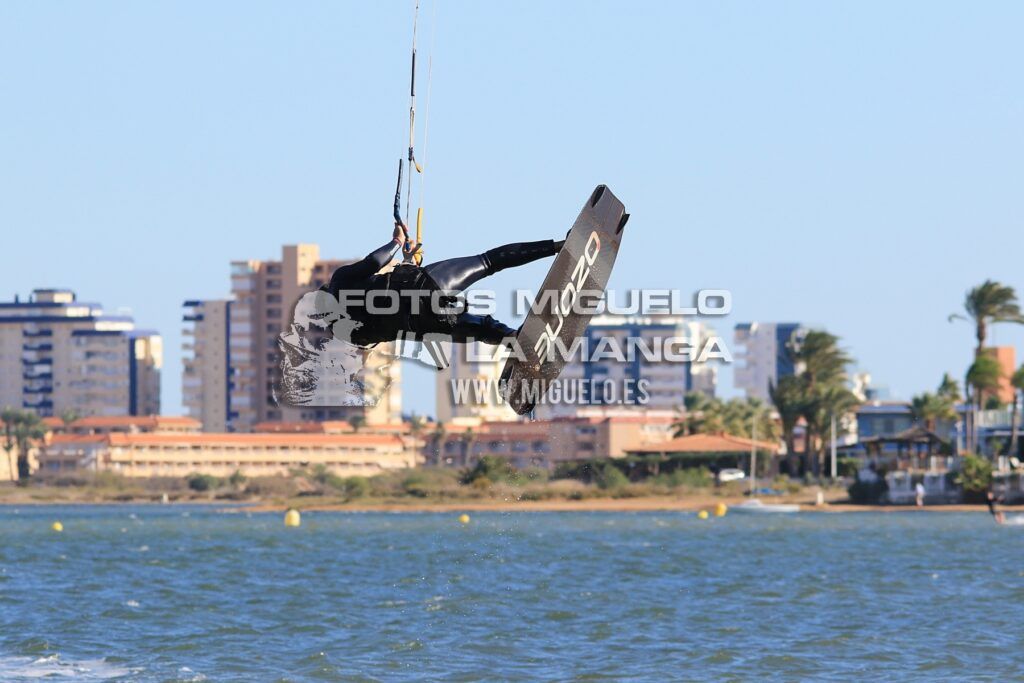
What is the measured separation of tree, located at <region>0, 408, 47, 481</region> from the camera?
138 metres

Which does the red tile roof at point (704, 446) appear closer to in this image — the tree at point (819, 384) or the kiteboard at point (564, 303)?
the tree at point (819, 384)

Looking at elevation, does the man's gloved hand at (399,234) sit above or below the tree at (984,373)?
below

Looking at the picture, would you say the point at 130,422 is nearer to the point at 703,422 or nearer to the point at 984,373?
the point at 703,422

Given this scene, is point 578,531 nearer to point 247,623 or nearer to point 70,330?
point 247,623

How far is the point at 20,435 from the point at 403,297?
133980 millimetres

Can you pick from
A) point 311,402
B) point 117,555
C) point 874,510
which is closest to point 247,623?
point 311,402

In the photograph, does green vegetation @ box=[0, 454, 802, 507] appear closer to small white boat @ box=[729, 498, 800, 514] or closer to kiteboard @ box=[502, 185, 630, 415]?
small white boat @ box=[729, 498, 800, 514]

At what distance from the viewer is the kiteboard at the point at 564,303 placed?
36.0 ft

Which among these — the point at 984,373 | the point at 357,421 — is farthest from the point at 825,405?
the point at 357,421

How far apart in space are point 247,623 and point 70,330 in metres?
158

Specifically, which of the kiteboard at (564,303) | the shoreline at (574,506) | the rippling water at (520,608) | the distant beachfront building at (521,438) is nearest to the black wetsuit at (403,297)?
the kiteboard at (564,303)

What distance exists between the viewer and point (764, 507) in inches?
3356

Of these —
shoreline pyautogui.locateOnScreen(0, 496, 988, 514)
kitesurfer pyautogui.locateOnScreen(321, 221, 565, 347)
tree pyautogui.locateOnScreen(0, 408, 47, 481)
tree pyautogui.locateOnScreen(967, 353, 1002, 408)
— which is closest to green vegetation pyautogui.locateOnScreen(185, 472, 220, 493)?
shoreline pyautogui.locateOnScreen(0, 496, 988, 514)

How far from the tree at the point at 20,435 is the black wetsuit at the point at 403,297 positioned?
13319cm
